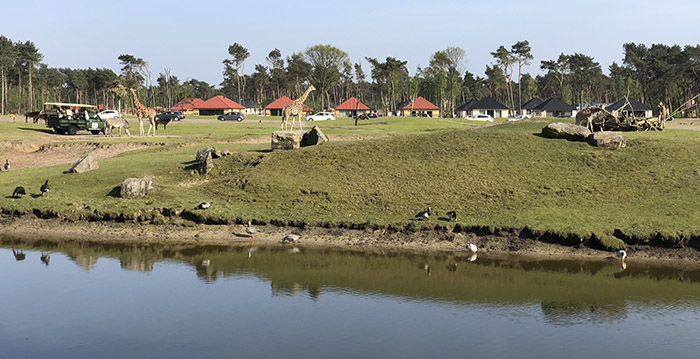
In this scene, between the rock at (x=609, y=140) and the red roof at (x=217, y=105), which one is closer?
the rock at (x=609, y=140)

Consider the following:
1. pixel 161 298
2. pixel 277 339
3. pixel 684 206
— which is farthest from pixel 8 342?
pixel 684 206

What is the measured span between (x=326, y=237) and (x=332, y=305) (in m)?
8.02

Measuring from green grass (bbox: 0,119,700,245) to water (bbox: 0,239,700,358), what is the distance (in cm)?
329

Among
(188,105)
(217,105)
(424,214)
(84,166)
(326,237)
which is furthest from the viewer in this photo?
(188,105)

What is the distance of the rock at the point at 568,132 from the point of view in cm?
3319

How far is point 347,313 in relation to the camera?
16.1m

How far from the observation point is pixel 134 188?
28625 millimetres

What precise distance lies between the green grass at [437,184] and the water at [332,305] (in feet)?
10.8

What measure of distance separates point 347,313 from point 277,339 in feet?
8.33

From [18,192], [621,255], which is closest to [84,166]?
[18,192]

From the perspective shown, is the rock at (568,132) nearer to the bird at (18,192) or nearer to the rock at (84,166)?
the rock at (84,166)

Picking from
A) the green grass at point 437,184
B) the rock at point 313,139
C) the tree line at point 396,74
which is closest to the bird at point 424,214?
the green grass at point 437,184

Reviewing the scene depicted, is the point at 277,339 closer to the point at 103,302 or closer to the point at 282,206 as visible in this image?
the point at 103,302

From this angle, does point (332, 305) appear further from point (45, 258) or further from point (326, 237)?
point (45, 258)
